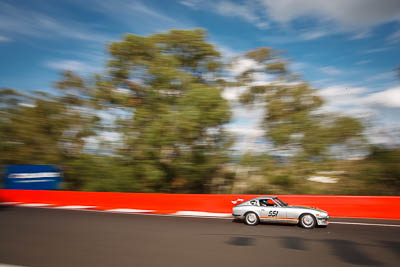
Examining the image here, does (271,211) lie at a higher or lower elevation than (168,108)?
lower

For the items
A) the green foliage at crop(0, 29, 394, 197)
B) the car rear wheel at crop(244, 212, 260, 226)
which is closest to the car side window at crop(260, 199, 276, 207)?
the car rear wheel at crop(244, 212, 260, 226)

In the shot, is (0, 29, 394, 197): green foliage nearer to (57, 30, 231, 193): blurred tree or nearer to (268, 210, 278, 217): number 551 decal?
(57, 30, 231, 193): blurred tree

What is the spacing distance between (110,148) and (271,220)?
13665mm

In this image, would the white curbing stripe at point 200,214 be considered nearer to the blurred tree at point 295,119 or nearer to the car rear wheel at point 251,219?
the car rear wheel at point 251,219

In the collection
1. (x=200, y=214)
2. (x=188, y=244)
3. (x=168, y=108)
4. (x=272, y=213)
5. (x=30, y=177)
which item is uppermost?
(x=168, y=108)

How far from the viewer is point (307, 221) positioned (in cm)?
865

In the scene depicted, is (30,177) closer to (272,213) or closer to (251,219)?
(251,219)

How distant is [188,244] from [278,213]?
3.58m

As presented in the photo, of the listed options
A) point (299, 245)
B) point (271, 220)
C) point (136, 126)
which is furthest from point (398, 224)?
point (136, 126)

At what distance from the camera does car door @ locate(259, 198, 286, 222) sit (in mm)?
9000

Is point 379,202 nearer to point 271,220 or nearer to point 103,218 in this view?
point 271,220

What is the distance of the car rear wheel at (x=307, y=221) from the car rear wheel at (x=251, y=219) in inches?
54.8

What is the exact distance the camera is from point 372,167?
1495 centimetres

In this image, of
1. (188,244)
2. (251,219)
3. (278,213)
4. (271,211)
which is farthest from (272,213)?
(188,244)
